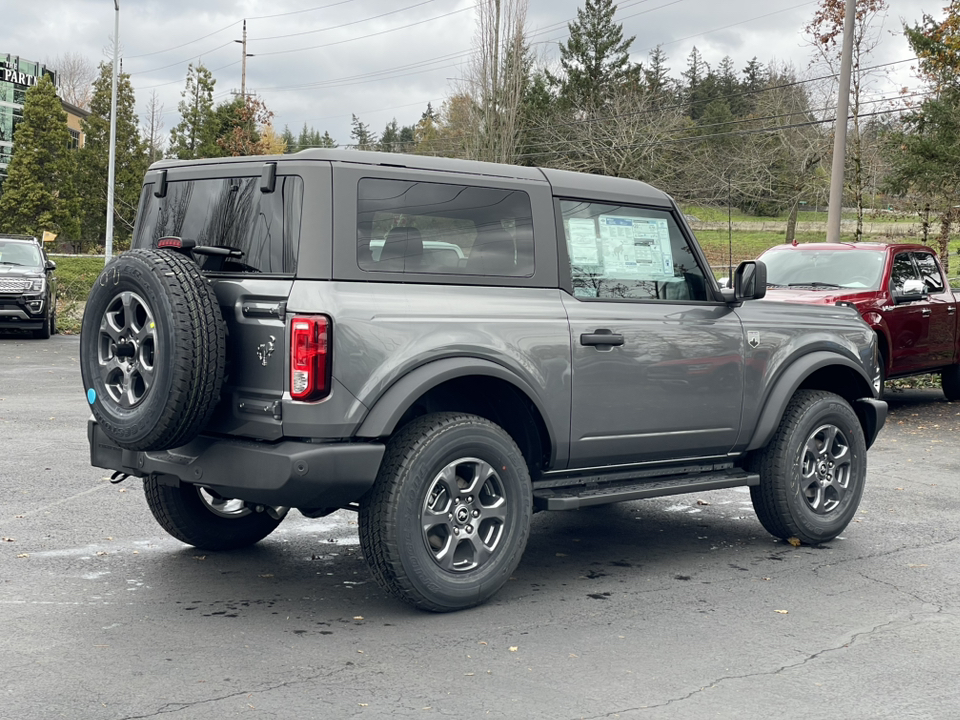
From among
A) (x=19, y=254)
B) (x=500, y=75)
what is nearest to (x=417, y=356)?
(x=19, y=254)

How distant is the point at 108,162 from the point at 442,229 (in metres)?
48.6

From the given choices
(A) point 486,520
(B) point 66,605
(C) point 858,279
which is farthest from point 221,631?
(C) point 858,279

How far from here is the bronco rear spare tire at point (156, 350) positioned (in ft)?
15.6

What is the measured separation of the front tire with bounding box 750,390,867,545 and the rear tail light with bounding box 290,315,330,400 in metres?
2.99

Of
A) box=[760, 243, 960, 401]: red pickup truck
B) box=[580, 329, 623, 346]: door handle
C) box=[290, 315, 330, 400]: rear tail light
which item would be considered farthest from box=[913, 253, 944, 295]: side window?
box=[290, 315, 330, 400]: rear tail light

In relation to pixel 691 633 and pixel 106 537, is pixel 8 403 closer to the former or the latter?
pixel 106 537

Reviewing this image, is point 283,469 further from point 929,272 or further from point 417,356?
point 929,272

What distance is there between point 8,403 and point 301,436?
850cm

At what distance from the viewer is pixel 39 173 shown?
173 ft

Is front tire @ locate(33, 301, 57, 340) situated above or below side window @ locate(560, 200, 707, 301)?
below

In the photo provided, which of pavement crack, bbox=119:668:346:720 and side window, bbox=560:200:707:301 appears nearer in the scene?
pavement crack, bbox=119:668:346:720

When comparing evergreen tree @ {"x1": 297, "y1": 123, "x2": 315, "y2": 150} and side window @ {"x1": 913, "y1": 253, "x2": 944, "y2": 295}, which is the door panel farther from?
evergreen tree @ {"x1": 297, "y1": 123, "x2": 315, "y2": 150}

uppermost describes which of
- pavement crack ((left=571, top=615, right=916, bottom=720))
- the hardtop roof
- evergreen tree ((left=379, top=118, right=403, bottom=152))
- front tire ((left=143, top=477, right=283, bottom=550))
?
evergreen tree ((left=379, top=118, right=403, bottom=152))

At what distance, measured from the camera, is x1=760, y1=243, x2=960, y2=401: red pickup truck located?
1243 centimetres
